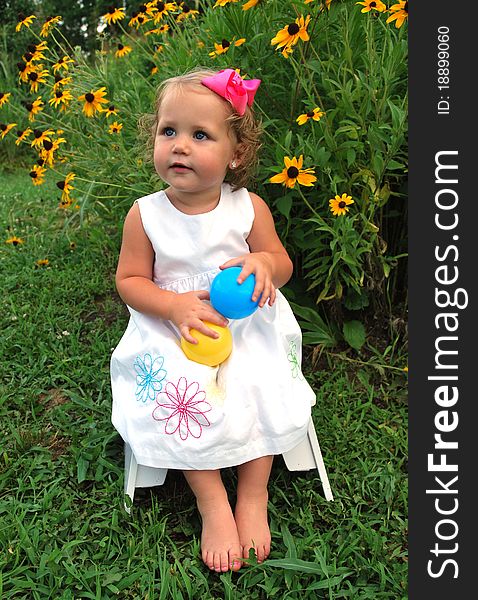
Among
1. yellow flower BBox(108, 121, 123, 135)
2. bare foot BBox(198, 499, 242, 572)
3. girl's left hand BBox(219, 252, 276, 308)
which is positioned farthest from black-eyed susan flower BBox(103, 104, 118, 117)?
bare foot BBox(198, 499, 242, 572)

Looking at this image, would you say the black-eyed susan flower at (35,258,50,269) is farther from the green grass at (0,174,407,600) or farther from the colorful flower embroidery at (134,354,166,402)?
the colorful flower embroidery at (134,354,166,402)

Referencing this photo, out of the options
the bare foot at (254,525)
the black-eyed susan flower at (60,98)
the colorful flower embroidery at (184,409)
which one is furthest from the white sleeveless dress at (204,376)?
the black-eyed susan flower at (60,98)

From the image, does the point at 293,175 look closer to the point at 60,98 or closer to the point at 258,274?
the point at 258,274

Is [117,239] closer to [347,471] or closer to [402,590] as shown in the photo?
[347,471]

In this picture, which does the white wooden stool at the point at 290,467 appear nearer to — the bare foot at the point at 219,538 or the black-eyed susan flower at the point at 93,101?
the bare foot at the point at 219,538

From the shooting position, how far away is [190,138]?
1.54 m

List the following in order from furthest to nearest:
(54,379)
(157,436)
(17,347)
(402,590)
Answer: (17,347) → (54,379) → (157,436) → (402,590)

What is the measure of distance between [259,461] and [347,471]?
1.03ft

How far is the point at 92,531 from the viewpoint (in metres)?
1.57

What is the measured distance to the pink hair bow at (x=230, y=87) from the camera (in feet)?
5.11

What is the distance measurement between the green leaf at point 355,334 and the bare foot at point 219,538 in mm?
836

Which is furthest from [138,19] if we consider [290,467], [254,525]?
[254,525]

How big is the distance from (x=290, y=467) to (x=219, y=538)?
0.94ft

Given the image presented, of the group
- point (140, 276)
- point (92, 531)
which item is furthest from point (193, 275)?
point (92, 531)
